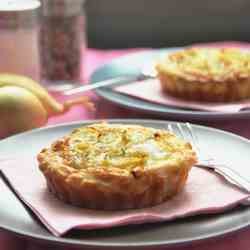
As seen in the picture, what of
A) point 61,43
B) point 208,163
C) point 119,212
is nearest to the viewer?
point 119,212

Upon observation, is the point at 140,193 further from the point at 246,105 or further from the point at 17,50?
the point at 17,50

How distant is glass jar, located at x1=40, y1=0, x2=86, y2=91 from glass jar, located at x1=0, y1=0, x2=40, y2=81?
→ 0.06 m

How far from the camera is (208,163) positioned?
3.66ft

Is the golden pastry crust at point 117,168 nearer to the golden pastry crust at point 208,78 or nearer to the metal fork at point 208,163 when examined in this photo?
the metal fork at point 208,163

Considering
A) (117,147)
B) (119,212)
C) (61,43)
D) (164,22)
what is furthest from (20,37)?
(164,22)

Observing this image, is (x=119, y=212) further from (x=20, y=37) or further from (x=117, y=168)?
(x=20, y=37)

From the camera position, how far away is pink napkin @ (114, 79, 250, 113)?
1.48 m

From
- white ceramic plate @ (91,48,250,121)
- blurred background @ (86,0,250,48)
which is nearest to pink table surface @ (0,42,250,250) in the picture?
white ceramic plate @ (91,48,250,121)

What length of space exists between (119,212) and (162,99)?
571mm

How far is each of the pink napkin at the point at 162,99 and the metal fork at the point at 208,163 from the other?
0.22 metres

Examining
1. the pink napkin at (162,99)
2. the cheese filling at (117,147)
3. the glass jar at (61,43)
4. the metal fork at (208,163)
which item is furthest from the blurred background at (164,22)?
the cheese filling at (117,147)

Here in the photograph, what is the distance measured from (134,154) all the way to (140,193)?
2.9 inches

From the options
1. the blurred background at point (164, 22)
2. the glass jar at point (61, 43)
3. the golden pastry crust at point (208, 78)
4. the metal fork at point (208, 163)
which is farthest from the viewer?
the blurred background at point (164, 22)

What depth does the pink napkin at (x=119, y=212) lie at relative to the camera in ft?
3.07
